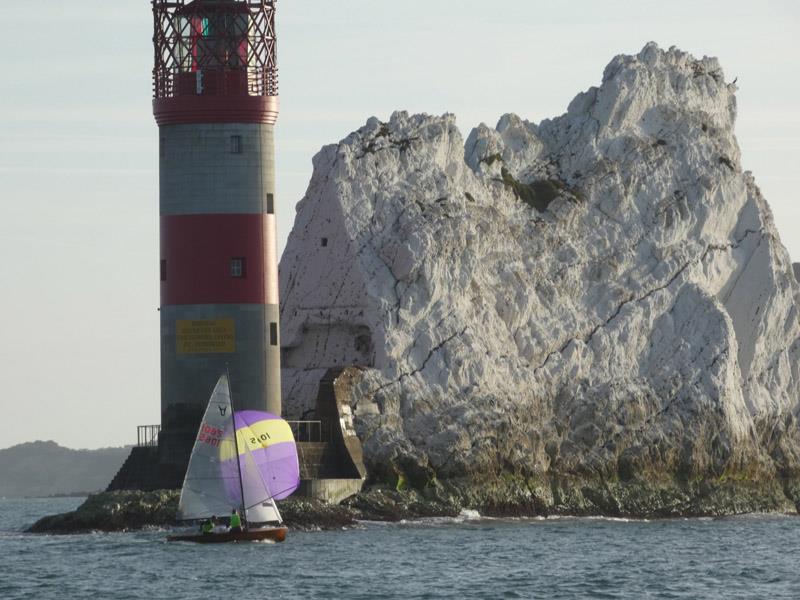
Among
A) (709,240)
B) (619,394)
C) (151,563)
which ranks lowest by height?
(151,563)

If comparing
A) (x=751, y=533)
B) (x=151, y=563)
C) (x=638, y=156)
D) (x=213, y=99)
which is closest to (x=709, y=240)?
(x=638, y=156)

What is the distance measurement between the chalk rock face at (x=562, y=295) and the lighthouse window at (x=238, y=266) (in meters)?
6.10

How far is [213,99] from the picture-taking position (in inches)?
2842

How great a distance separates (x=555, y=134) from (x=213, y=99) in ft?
59.6

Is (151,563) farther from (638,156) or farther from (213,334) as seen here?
(638,156)

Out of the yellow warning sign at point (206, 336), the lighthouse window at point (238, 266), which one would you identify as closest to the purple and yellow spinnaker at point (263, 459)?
the yellow warning sign at point (206, 336)

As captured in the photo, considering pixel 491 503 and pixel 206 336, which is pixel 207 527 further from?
pixel 491 503

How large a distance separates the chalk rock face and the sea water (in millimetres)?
4622

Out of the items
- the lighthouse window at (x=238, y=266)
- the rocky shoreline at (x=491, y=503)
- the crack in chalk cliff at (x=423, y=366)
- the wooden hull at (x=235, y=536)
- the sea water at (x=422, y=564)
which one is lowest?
the sea water at (x=422, y=564)

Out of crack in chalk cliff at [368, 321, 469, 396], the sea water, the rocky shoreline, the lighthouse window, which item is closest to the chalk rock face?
crack in chalk cliff at [368, 321, 469, 396]

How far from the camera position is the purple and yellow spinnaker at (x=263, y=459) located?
66.4 meters

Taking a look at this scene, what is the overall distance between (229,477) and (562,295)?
19.4 meters

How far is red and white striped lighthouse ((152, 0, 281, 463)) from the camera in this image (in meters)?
71.9

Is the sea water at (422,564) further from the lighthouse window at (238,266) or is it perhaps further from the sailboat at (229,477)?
the lighthouse window at (238,266)
